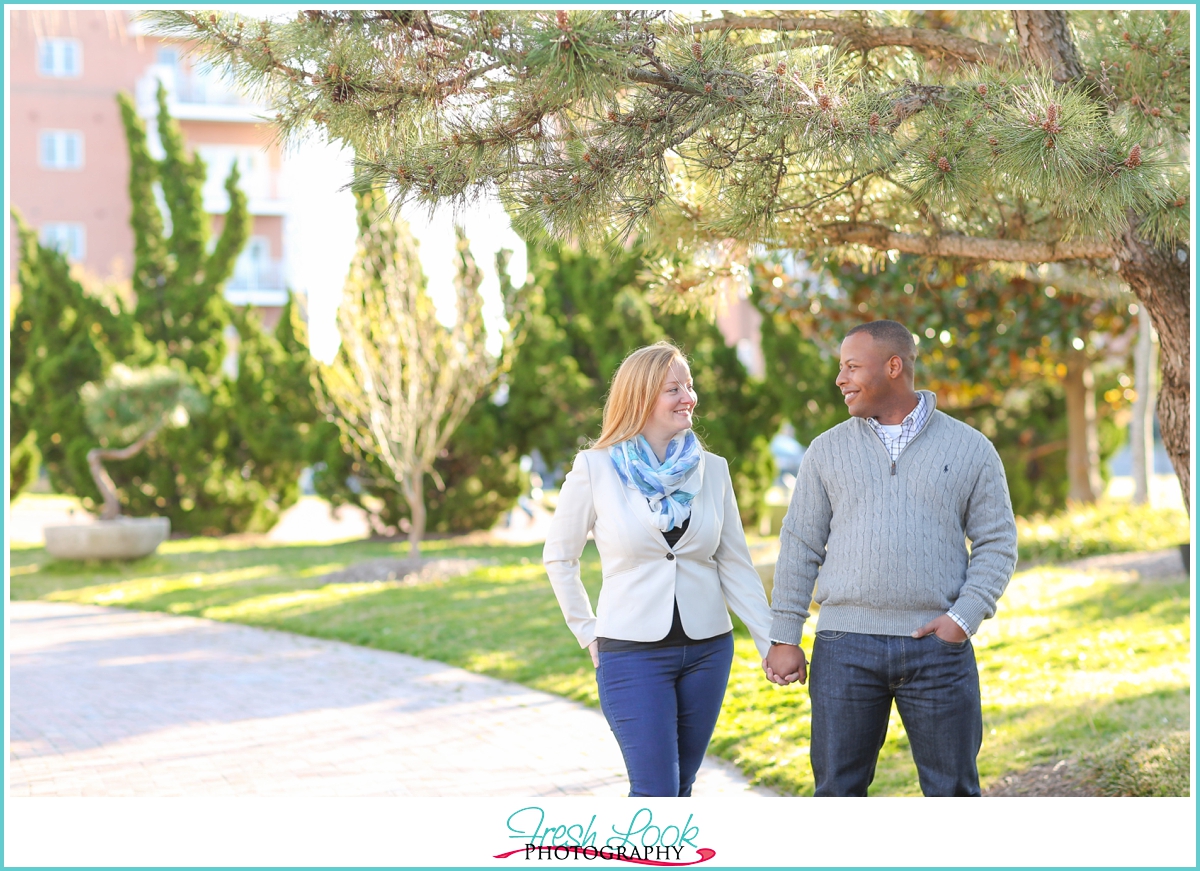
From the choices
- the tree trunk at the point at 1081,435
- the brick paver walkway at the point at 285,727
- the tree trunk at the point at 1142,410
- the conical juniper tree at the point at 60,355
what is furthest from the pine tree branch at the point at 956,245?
the conical juniper tree at the point at 60,355

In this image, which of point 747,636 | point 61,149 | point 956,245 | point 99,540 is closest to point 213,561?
point 99,540

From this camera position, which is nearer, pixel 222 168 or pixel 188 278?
pixel 188 278

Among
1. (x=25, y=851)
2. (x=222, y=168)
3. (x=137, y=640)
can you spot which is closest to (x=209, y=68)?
(x=25, y=851)

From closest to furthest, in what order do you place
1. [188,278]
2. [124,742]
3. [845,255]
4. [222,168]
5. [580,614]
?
[580,614] → [845,255] → [124,742] → [188,278] → [222,168]

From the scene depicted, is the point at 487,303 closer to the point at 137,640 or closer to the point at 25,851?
the point at 137,640

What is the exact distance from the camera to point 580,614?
3477 millimetres

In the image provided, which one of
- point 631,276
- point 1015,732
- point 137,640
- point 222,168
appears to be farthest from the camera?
point 222,168

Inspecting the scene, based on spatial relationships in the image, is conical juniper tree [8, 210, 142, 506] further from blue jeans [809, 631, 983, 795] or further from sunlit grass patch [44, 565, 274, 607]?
blue jeans [809, 631, 983, 795]

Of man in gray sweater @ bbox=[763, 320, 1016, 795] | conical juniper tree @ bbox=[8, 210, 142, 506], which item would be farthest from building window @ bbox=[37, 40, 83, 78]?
man in gray sweater @ bbox=[763, 320, 1016, 795]

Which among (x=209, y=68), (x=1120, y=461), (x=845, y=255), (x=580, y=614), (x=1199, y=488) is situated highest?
(x=209, y=68)

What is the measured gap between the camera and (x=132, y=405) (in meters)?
13.0

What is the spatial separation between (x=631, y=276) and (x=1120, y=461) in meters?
25.0

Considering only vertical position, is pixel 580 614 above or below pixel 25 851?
above

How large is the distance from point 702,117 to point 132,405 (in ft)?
36.9
